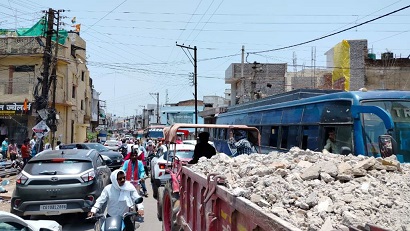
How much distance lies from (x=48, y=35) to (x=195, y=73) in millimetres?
14695

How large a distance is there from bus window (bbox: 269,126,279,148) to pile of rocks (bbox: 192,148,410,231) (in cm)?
829

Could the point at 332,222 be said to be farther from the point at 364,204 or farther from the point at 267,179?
the point at 267,179

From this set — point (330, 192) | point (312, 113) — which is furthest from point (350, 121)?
point (330, 192)

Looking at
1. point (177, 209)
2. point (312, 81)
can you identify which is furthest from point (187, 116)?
point (177, 209)

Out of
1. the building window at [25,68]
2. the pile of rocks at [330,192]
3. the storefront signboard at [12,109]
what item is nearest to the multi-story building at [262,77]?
the building window at [25,68]

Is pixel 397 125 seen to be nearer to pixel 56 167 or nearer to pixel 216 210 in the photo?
pixel 216 210

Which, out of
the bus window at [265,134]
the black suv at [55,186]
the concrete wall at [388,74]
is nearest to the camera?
the black suv at [55,186]

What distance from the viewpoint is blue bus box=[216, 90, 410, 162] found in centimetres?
786

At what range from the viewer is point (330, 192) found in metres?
2.87

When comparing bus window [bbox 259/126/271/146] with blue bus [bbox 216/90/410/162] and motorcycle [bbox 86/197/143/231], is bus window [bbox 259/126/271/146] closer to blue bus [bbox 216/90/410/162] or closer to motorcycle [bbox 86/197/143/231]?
blue bus [bbox 216/90/410/162]

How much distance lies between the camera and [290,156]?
4.56 m

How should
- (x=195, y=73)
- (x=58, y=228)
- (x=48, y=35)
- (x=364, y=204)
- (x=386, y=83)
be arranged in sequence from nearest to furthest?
(x=364, y=204) < (x=58, y=228) < (x=48, y=35) < (x=386, y=83) < (x=195, y=73)

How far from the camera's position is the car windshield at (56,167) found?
806cm

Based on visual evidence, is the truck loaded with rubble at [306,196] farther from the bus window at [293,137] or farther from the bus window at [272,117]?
the bus window at [272,117]
